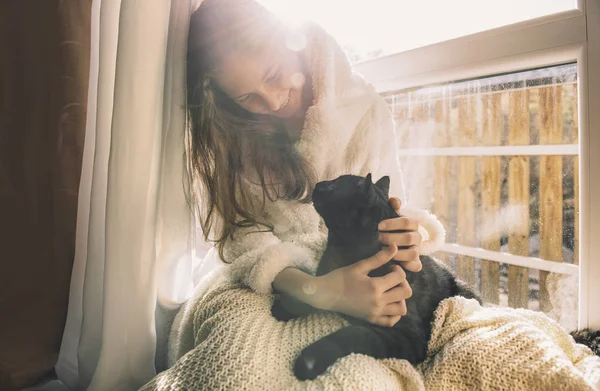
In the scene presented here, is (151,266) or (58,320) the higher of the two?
(151,266)

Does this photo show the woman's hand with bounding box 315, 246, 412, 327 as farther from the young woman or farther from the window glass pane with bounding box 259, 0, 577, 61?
the window glass pane with bounding box 259, 0, 577, 61

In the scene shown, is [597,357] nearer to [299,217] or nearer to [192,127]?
[299,217]

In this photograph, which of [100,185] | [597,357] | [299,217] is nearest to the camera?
[597,357]

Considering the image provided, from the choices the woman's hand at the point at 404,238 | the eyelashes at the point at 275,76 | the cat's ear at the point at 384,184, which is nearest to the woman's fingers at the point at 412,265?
the woman's hand at the point at 404,238

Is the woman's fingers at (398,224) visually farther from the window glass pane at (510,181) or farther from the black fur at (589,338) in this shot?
the black fur at (589,338)

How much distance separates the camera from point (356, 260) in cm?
51

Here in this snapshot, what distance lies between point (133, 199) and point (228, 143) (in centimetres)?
20

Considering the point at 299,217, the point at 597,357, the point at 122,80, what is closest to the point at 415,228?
the point at 299,217

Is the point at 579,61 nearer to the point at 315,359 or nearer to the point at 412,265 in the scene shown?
the point at 412,265

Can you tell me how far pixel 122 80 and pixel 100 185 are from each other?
22cm

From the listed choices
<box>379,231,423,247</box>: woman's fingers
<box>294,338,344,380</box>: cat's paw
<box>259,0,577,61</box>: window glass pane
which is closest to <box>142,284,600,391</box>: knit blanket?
<box>294,338,344,380</box>: cat's paw

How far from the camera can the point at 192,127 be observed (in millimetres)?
717

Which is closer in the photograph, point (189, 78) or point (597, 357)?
point (597, 357)

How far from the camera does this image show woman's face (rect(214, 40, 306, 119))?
624mm
